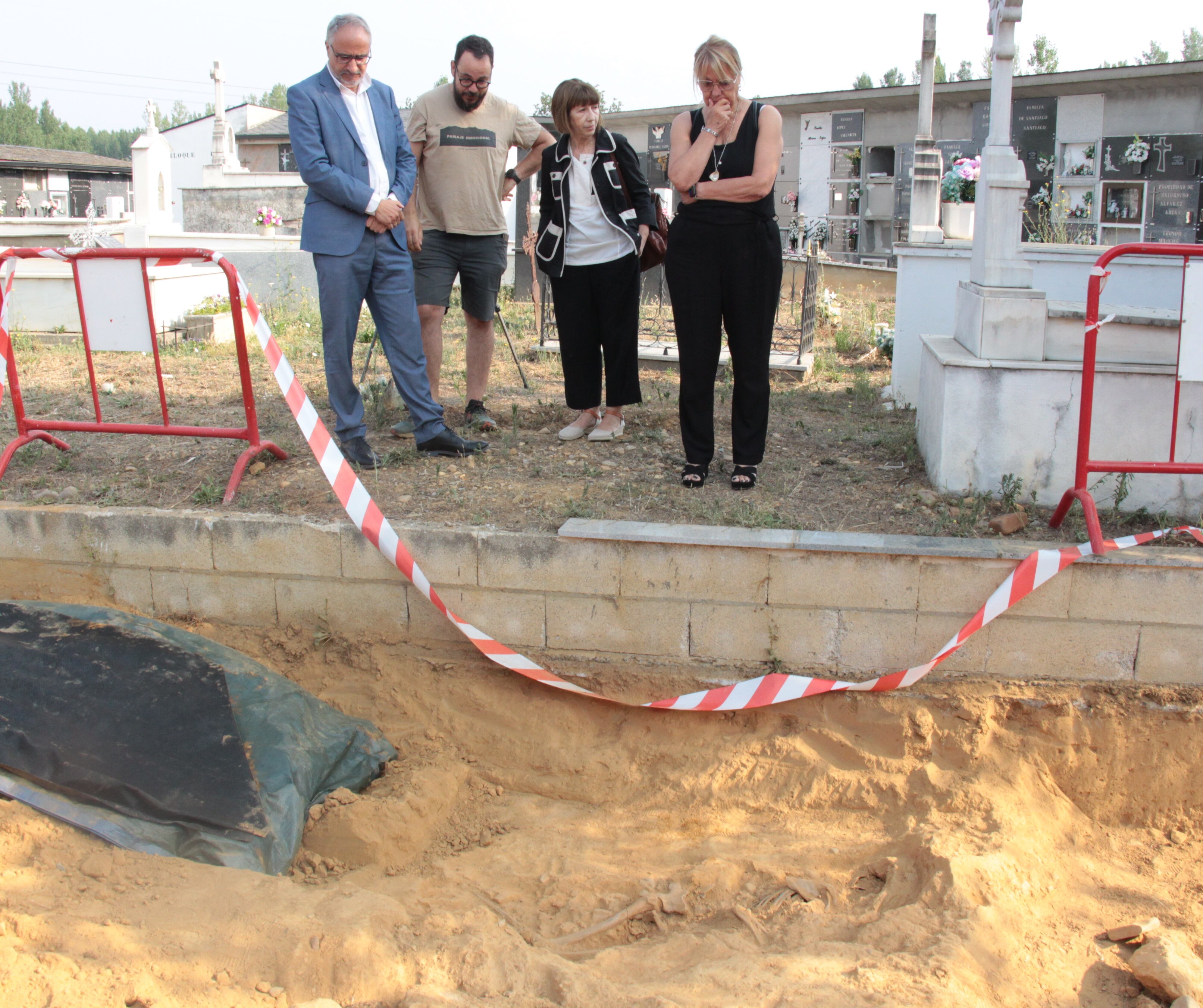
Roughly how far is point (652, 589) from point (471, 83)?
9.63 ft

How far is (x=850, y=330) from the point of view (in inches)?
433

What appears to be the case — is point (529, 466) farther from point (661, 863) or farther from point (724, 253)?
point (661, 863)

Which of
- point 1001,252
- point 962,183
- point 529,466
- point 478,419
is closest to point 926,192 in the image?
point 962,183

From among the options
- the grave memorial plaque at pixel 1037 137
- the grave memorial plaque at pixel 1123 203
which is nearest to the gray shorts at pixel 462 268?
the grave memorial plaque at pixel 1123 203

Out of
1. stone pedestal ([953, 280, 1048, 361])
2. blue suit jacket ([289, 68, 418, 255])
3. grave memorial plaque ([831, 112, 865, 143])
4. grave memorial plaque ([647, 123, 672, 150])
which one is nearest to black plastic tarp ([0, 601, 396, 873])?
blue suit jacket ([289, 68, 418, 255])

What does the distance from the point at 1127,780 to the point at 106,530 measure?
14.4 feet

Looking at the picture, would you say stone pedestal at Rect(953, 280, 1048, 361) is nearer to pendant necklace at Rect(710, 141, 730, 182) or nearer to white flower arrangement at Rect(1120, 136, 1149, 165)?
pendant necklace at Rect(710, 141, 730, 182)

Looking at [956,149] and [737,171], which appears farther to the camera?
[956,149]

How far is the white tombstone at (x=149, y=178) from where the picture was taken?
16.7m

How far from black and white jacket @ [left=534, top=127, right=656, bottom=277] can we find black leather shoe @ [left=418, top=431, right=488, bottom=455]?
1.02 metres

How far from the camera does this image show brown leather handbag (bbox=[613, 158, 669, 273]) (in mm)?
5137

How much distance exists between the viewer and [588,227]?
203 inches

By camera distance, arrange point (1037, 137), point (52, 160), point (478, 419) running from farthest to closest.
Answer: point (52, 160), point (1037, 137), point (478, 419)

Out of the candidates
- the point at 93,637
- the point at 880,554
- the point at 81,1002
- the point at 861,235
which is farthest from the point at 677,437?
the point at 861,235
